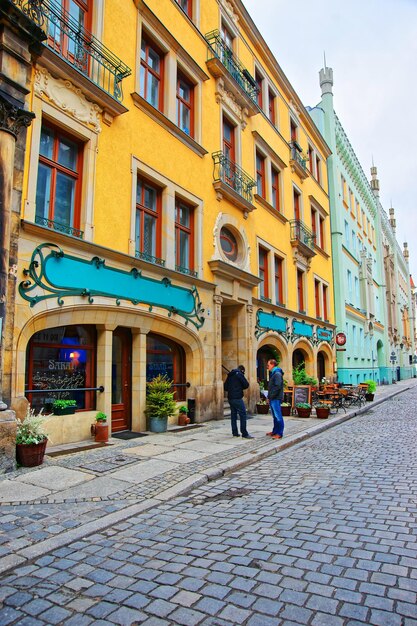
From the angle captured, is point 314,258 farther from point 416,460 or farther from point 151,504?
point 151,504

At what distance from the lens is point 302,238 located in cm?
2195

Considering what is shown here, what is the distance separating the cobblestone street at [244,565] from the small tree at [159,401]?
452cm

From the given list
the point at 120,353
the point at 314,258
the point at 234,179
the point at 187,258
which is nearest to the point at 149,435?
the point at 120,353

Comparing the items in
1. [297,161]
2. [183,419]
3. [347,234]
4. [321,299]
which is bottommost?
[183,419]

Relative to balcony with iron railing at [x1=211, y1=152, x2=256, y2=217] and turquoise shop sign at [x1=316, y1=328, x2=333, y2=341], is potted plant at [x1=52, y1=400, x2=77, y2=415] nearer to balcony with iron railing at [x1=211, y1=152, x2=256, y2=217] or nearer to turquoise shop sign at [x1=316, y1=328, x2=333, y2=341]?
balcony with iron railing at [x1=211, y1=152, x2=256, y2=217]

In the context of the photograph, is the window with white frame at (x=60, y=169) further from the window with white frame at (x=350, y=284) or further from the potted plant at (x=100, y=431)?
the window with white frame at (x=350, y=284)

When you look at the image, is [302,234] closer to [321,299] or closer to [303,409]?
[321,299]

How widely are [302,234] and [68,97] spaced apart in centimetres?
1530

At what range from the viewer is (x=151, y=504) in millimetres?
5285

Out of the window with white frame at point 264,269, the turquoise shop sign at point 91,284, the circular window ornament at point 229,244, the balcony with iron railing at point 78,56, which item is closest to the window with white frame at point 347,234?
the window with white frame at point 264,269

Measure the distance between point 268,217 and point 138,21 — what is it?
30.5ft

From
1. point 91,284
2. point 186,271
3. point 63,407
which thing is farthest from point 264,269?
point 63,407

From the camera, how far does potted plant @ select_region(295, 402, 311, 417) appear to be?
14.3 m

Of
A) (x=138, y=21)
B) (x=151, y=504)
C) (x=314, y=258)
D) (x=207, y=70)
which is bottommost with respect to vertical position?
(x=151, y=504)
